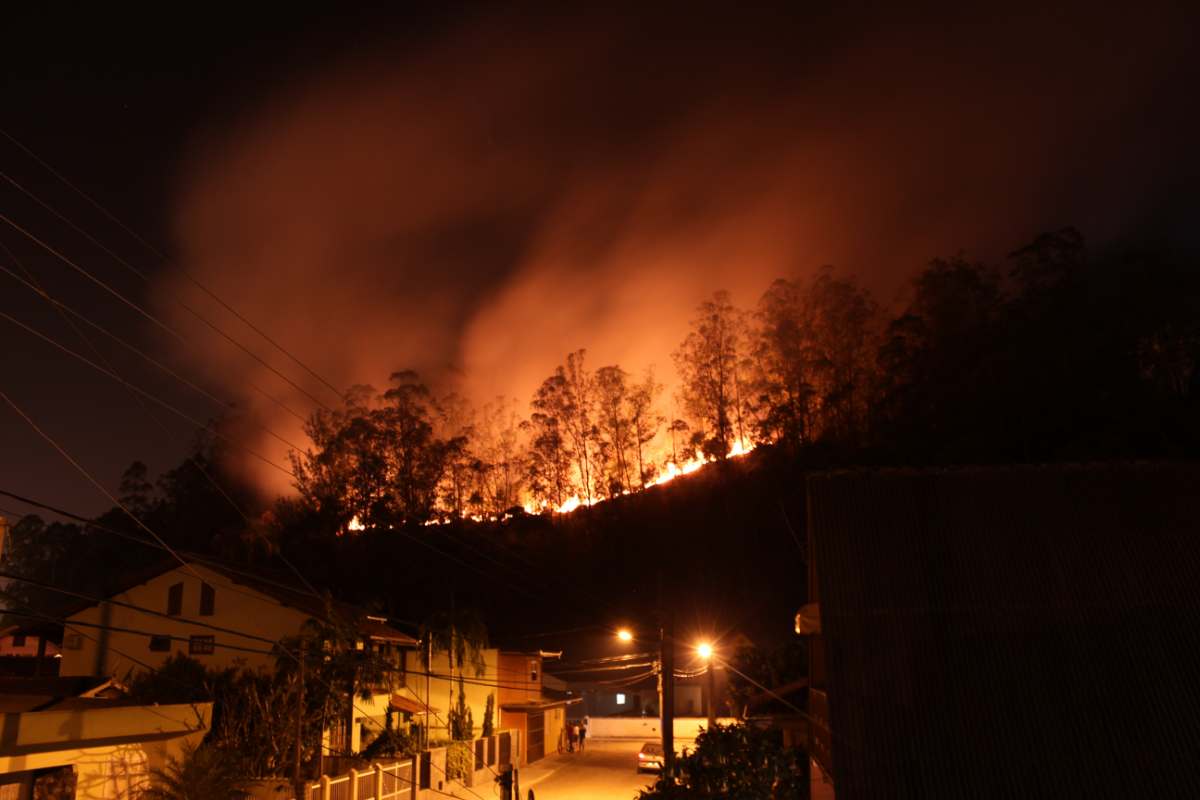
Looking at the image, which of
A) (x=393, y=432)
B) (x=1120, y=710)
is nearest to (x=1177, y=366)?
(x=1120, y=710)

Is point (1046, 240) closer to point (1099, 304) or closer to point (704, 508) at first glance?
point (1099, 304)

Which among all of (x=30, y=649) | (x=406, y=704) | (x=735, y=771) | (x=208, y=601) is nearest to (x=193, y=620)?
(x=208, y=601)

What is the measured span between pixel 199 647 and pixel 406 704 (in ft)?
22.4

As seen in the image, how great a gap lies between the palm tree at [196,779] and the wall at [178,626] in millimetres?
7058

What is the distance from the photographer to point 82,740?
18.2 meters

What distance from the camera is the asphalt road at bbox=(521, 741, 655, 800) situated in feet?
99.8

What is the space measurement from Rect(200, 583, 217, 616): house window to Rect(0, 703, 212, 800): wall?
24.5 ft

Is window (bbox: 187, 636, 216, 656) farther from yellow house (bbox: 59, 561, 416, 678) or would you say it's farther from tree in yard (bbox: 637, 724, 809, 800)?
tree in yard (bbox: 637, 724, 809, 800)

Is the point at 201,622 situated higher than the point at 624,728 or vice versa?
the point at 201,622

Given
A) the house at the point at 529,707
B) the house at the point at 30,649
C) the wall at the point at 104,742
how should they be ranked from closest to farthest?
the wall at the point at 104,742 < the house at the point at 30,649 < the house at the point at 529,707

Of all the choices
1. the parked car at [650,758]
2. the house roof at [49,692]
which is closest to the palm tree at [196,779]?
the house roof at [49,692]

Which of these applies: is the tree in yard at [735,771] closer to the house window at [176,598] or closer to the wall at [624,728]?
the house window at [176,598]

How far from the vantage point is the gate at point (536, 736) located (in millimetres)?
41094

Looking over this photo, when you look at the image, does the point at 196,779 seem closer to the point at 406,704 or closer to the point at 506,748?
the point at 406,704
